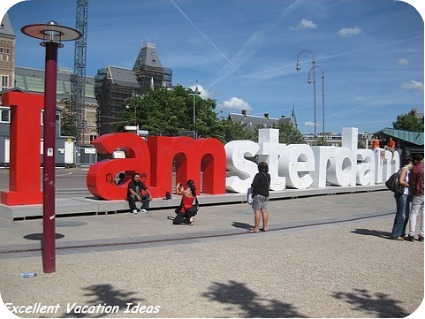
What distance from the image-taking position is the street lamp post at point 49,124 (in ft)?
21.0

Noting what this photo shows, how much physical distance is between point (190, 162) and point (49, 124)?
9.77 metres

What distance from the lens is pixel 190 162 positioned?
16.1m

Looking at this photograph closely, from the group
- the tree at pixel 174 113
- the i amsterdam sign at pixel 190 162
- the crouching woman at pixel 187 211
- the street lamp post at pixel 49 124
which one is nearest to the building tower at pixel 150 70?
the tree at pixel 174 113

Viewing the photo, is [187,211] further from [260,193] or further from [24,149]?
[24,149]

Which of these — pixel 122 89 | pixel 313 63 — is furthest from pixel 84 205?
pixel 122 89

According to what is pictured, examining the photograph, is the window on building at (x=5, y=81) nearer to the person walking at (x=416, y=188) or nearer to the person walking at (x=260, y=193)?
the person walking at (x=260, y=193)

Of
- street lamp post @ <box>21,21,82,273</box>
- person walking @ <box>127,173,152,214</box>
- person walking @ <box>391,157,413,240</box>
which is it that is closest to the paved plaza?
person walking @ <box>391,157,413,240</box>

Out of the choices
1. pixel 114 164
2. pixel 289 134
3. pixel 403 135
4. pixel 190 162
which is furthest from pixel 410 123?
pixel 114 164

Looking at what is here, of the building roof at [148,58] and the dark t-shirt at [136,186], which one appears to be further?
the building roof at [148,58]

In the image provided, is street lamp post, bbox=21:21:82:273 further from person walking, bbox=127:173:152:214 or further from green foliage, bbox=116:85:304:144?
green foliage, bbox=116:85:304:144

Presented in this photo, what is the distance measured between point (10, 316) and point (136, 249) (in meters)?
3.37

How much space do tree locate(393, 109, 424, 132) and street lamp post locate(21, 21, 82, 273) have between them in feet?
218

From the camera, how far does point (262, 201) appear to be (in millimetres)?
10297

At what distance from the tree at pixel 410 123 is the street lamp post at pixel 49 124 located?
66430 millimetres
